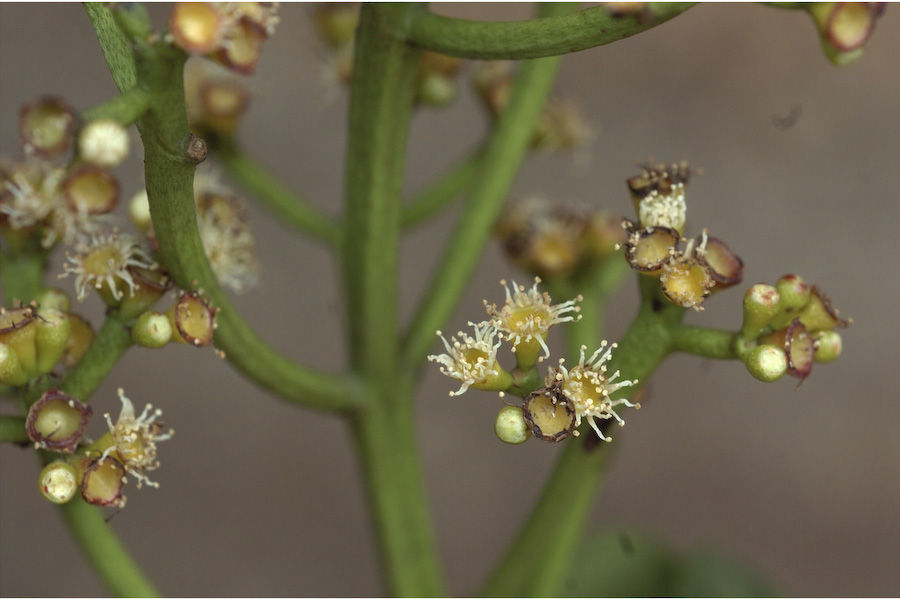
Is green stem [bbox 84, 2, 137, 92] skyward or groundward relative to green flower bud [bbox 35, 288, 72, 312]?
skyward

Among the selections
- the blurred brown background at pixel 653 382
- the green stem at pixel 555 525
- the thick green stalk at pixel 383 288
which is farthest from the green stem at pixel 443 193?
the blurred brown background at pixel 653 382

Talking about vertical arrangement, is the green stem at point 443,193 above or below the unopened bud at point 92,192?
above

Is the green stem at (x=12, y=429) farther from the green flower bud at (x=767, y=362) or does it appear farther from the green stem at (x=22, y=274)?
the green flower bud at (x=767, y=362)

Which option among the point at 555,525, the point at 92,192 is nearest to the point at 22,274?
the point at 92,192

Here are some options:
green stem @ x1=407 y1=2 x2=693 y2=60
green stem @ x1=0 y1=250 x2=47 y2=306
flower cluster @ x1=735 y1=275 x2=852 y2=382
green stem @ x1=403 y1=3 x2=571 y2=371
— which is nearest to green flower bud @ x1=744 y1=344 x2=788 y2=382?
flower cluster @ x1=735 y1=275 x2=852 y2=382

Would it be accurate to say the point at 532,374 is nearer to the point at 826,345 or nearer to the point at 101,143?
the point at 826,345

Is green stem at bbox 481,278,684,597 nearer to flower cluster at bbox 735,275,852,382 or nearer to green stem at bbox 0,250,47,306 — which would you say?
flower cluster at bbox 735,275,852,382

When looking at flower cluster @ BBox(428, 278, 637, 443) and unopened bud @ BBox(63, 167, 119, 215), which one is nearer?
unopened bud @ BBox(63, 167, 119, 215)
